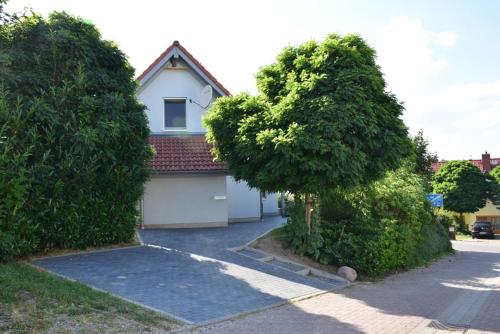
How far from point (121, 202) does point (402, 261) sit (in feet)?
28.8

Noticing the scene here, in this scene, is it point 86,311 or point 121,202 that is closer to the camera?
point 86,311

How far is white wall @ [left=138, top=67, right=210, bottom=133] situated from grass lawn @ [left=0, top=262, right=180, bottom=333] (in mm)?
11949

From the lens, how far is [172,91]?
66.6ft

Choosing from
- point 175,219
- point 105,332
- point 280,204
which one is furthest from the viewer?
point 280,204

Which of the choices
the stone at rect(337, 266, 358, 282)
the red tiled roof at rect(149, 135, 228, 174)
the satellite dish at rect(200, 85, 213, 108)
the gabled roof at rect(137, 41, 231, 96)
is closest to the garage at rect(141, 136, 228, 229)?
the red tiled roof at rect(149, 135, 228, 174)

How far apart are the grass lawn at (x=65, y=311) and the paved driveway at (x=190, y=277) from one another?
0.60m

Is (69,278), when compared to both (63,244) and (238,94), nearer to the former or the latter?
(63,244)

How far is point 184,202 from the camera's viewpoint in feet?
60.7

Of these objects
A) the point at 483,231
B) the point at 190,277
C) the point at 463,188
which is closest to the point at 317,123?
the point at 190,277

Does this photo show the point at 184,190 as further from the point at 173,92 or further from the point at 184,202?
the point at 173,92

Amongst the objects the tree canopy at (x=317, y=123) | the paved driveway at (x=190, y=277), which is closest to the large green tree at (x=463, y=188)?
the tree canopy at (x=317, y=123)

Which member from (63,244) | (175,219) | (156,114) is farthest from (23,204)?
(156,114)

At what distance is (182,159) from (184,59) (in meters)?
4.39

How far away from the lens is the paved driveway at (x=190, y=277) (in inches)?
344
